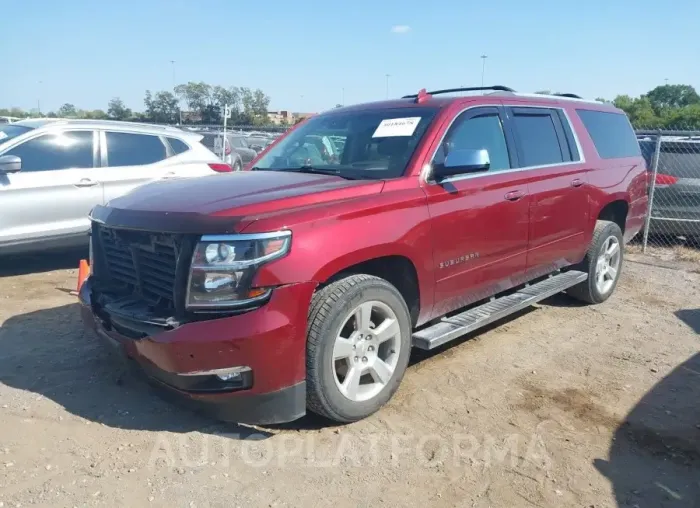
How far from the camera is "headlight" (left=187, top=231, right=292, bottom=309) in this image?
3.05 m

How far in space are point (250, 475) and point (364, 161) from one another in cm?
217

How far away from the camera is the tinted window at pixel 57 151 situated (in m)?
6.64

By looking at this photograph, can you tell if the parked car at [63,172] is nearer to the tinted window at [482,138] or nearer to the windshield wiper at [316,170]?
the windshield wiper at [316,170]

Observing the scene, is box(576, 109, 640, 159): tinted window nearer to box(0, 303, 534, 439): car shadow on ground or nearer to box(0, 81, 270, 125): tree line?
box(0, 303, 534, 439): car shadow on ground

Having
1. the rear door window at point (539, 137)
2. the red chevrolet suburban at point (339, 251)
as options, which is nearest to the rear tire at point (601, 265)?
the red chevrolet suburban at point (339, 251)

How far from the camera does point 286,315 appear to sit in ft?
10.2

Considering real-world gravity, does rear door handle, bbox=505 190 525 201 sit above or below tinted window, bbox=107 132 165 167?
below

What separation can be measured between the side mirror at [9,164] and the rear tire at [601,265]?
5.72 m

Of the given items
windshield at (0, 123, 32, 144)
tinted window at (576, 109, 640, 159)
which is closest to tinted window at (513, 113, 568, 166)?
tinted window at (576, 109, 640, 159)

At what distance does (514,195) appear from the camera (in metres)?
4.54

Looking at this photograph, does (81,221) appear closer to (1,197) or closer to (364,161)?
(1,197)

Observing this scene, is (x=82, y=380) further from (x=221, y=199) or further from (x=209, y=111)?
(x=209, y=111)

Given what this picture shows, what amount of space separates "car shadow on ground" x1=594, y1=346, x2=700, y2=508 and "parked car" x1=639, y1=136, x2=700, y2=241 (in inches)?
191

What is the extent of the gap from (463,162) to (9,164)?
16.0 ft
